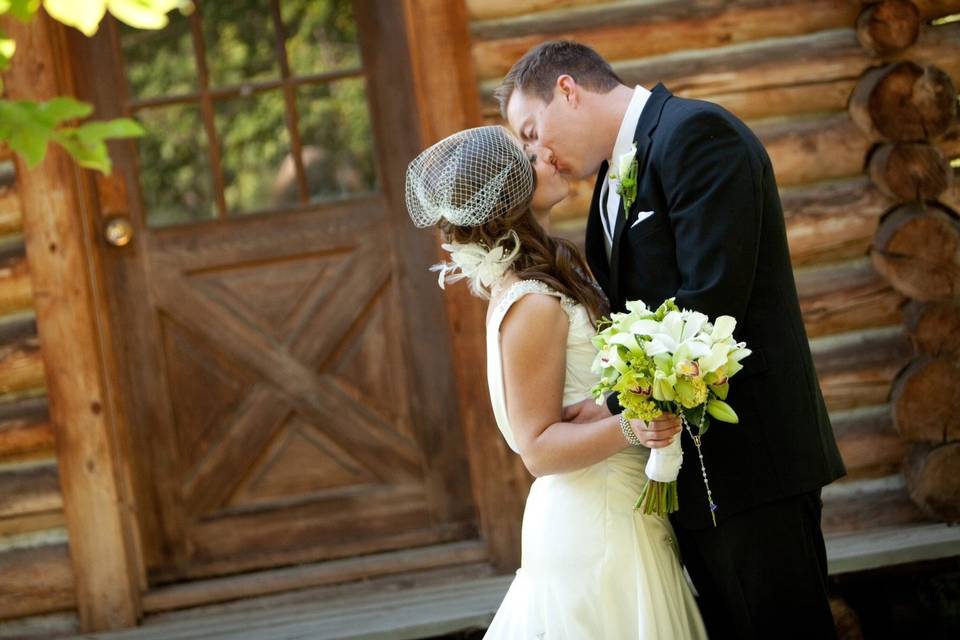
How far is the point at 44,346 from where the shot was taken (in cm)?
504

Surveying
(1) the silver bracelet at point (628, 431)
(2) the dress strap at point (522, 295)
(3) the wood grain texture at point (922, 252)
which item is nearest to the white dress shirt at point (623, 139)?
(2) the dress strap at point (522, 295)

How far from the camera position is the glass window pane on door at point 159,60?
212 inches

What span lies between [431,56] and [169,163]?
1.29 metres

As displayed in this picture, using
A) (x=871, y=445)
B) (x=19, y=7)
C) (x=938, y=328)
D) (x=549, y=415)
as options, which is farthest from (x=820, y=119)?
(x=19, y=7)

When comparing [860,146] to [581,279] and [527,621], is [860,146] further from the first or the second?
[527,621]

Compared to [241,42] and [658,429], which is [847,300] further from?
[241,42]

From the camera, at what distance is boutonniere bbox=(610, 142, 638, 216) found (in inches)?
123

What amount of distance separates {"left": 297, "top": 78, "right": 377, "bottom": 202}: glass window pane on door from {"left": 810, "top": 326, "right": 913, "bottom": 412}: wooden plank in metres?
2.09

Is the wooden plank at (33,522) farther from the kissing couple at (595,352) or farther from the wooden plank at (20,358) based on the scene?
the kissing couple at (595,352)

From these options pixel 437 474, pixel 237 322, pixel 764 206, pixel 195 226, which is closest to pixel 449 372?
pixel 437 474

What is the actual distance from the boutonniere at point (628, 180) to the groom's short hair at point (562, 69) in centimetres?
29

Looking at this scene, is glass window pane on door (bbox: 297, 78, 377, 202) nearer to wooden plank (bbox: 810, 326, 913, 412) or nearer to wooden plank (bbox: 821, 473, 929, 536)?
wooden plank (bbox: 810, 326, 913, 412)

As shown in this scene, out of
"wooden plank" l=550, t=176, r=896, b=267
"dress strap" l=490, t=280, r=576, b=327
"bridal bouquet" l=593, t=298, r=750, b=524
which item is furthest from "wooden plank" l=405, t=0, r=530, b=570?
"bridal bouquet" l=593, t=298, r=750, b=524

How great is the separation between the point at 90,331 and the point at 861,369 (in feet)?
10.5
